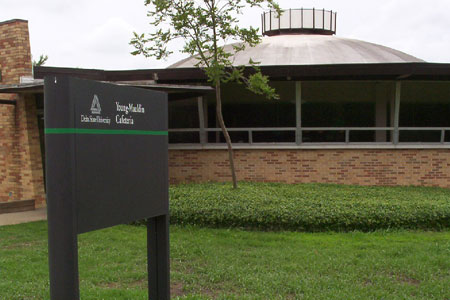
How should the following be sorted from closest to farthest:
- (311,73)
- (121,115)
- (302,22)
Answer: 1. (121,115)
2. (311,73)
3. (302,22)

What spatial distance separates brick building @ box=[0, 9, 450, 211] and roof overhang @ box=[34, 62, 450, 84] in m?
0.03

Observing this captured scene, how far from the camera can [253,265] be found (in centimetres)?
689

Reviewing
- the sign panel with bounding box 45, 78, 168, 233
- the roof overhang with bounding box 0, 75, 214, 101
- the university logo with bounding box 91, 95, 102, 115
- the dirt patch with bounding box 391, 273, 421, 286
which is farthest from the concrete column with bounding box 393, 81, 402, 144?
the university logo with bounding box 91, 95, 102, 115

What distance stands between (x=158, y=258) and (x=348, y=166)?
1028cm

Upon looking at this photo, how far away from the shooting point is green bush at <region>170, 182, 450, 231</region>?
9180 mm

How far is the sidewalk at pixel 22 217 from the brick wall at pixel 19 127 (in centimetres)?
92

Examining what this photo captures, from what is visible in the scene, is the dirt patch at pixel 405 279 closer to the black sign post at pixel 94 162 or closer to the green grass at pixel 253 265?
the green grass at pixel 253 265

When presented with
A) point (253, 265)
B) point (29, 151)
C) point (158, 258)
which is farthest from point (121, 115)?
Result: point (29, 151)

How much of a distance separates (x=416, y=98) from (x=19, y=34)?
10911mm

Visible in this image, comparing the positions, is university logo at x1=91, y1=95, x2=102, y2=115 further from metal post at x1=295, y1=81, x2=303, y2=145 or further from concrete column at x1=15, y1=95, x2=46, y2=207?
metal post at x1=295, y1=81, x2=303, y2=145

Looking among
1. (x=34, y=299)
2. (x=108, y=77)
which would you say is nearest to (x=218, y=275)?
(x=34, y=299)

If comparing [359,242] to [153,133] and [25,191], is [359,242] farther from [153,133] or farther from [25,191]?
[25,191]

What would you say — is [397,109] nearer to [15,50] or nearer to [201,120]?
[201,120]


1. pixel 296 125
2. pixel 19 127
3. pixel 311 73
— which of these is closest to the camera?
pixel 19 127
